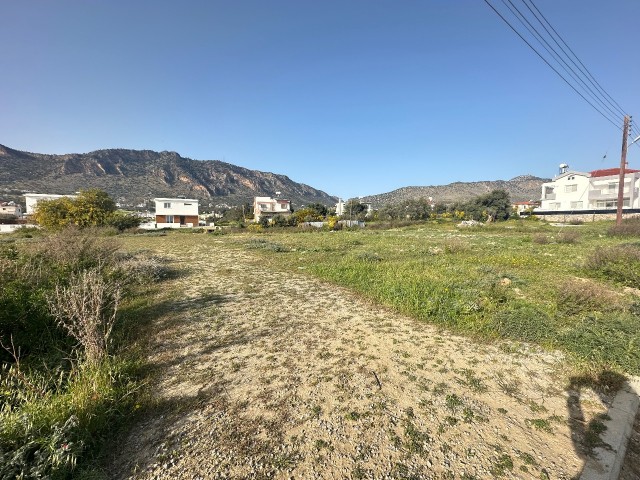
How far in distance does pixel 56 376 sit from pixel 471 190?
429 feet

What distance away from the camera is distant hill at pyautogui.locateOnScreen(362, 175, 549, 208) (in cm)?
11162

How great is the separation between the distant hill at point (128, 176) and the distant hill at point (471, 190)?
48.2 m

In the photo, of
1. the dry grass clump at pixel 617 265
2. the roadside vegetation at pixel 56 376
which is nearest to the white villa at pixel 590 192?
the dry grass clump at pixel 617 265

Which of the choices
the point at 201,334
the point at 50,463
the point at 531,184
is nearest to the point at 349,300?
the point at 201,334

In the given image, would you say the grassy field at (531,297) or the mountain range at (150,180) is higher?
the mountain range at (150,180)

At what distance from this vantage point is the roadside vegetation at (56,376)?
2438mm

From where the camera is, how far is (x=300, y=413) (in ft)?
10.9

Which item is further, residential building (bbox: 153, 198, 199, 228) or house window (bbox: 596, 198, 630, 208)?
residential building (bbox: 153, 198, 199, 228)

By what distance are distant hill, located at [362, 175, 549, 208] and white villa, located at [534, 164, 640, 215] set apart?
5182 centimetres

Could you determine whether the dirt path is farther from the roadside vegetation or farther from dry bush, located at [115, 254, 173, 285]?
dry bush, located at [115, 254, 173, 285]

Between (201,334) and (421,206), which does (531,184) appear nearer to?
(421,206)

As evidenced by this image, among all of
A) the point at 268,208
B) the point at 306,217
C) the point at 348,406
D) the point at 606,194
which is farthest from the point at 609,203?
the point at 348,406

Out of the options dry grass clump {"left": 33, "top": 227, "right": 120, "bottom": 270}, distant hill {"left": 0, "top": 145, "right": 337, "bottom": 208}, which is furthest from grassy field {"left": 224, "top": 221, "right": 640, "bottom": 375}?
distant hill {"left": 0, "top": 145, "right": 337, "bottom": 208}

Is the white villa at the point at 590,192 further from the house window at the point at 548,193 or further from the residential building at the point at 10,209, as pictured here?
the residential building at the point at 10,209
